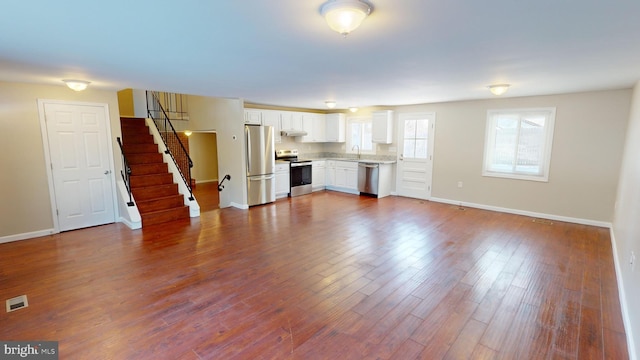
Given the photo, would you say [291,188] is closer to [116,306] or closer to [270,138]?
[270,138]

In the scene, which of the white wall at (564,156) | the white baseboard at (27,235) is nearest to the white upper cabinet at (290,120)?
the white wall at (564,156)

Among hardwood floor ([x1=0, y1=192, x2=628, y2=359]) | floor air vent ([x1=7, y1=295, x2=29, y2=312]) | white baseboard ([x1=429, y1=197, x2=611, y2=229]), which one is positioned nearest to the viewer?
hardwood floor ([x1=0, y1=192, x2=628, y2=359])

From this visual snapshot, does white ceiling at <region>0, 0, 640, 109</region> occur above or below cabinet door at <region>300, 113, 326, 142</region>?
above

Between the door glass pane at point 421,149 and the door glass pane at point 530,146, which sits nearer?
the door glass pane at point 530,146

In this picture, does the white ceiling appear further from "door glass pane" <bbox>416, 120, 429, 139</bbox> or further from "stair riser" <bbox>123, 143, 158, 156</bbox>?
"door glass pane" <bbox>416, 120, 429, 139</bbox>

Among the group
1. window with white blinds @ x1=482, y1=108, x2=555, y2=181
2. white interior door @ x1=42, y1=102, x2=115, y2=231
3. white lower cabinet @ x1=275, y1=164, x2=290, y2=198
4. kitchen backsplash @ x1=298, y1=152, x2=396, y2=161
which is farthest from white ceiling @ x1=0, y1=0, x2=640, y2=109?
kitchen backsplash @ x1=298, y1=152, x2=396, y2=161

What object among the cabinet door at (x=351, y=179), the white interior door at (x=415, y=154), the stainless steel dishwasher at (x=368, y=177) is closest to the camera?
the white interior door at (x=415, y=154)

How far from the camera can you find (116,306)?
275cm

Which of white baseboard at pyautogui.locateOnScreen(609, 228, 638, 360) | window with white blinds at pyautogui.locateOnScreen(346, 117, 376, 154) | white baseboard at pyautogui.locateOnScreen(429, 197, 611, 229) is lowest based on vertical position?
white baseboard at pyautogui.locateOnScreen(609, 228, 638, 360)

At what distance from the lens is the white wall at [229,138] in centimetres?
622

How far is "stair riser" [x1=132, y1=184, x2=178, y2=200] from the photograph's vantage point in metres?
5.53

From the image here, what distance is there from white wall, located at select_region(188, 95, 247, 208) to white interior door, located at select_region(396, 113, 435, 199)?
3838 millimetres

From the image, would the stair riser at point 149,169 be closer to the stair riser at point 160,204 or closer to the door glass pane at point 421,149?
the stair riser at point 160,204

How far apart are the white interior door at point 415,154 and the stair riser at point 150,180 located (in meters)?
5.26
